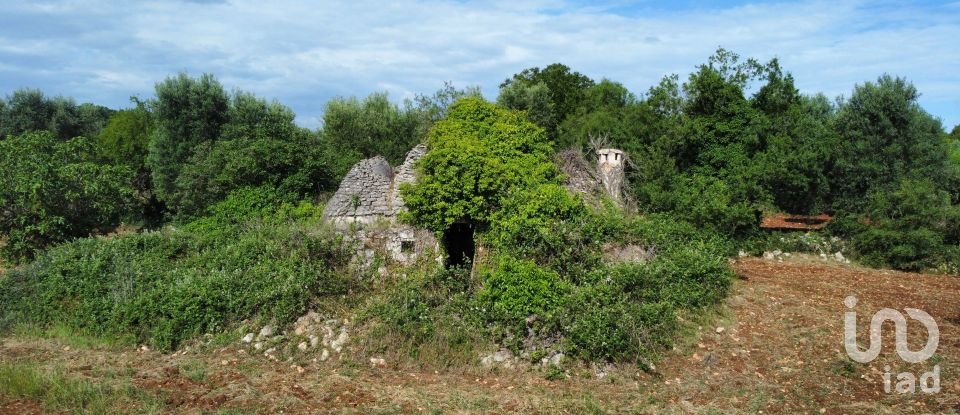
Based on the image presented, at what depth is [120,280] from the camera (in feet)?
36.0

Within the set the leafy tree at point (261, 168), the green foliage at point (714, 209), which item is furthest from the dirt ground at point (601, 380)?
the leafy tree at point (261, 168)

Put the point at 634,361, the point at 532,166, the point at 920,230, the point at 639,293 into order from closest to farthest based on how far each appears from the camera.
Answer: the point at 634,361 < the point at 639,293 < the point at 532,166 < the point at 920,230

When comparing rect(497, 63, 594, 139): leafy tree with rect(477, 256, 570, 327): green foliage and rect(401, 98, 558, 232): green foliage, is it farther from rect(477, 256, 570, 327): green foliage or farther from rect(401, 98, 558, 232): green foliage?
rect(477, 256, 570, 327): green foliage

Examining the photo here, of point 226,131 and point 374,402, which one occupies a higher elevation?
point 226,131

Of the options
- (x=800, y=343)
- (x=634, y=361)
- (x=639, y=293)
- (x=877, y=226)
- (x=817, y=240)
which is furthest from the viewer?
(x=817, y=240)

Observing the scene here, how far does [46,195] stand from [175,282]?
224 inches

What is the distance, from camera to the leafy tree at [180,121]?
71.3 feet

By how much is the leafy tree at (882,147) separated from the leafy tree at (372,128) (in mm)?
13982

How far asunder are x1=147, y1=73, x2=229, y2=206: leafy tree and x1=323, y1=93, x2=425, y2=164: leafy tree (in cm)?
405

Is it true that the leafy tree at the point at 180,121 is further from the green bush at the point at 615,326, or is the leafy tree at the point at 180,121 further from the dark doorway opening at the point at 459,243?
the green bush at the point at 615,326

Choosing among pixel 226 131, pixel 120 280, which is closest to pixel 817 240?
pixel 120 280

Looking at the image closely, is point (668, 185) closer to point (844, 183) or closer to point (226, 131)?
point (844, 183)

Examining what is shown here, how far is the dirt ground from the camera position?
7426 mm

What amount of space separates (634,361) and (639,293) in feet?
A: 5.52
